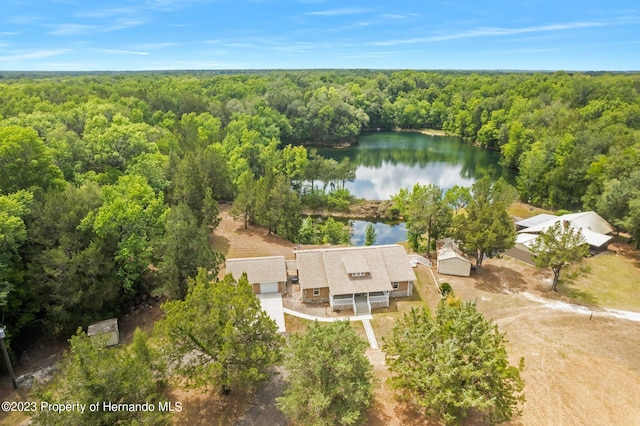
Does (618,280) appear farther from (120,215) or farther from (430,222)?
(120,215)

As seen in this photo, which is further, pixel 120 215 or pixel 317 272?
pixel 317 272

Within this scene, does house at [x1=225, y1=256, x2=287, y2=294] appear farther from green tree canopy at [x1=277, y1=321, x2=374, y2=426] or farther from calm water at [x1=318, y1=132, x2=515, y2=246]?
calm water at [x1=318, y1=132, x2=515, y2=246]

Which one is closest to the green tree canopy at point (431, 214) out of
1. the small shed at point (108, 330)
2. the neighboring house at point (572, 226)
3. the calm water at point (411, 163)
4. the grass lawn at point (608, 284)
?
the neighboring house at point (572, 226)

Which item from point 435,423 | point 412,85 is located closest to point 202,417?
point 435,423

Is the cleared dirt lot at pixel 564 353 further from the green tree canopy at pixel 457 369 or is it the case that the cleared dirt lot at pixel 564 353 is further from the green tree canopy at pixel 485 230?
the green tree canopy at pixel 457 369

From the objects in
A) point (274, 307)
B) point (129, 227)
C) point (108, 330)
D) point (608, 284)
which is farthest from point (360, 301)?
point (608, 284)

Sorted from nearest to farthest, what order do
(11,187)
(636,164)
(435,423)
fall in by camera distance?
1. (435,423)
2. (11,187)
3. (636,164)
